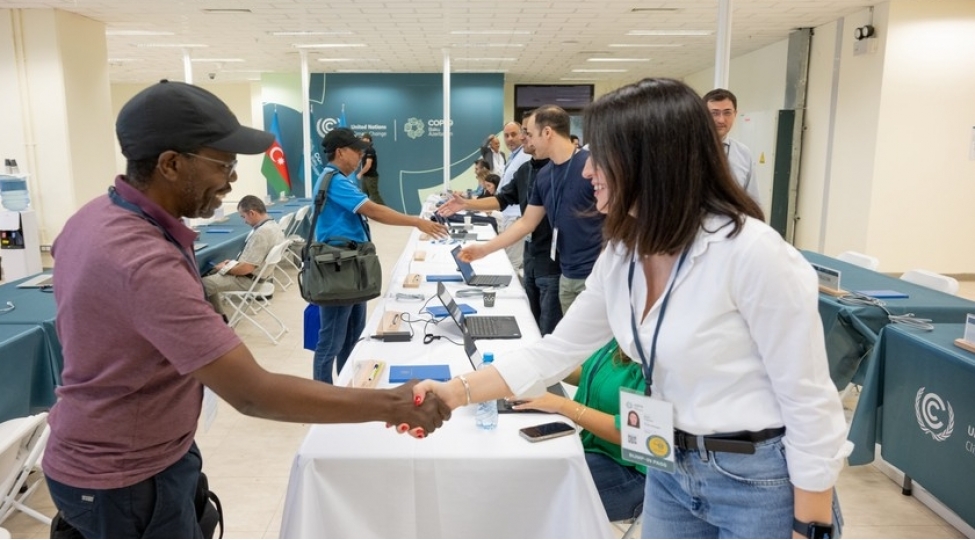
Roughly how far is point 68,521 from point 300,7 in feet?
25.6

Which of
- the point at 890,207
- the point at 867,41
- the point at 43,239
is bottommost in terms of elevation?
the point at 43,239

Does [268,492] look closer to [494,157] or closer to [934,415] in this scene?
[934,415]

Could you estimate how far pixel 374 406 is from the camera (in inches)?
57.1

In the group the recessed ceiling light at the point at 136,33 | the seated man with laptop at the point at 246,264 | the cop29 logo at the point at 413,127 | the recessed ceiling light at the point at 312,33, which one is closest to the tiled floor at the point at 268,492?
the seated man with laptop at the point at 246,264

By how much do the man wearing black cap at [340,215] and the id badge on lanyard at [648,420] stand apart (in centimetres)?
242

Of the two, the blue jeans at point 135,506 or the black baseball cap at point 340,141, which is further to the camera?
the black baseball cap at point 340,141

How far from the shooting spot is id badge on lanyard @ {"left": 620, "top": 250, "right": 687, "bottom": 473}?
1.22 meters

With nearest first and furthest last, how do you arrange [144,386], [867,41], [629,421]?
1. [144,386]
2. [629,421]
3. [867,41]

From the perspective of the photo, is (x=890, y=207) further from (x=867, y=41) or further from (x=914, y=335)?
(x=914, y=335)

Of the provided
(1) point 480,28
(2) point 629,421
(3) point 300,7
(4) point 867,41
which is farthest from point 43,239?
(4) point 867,41

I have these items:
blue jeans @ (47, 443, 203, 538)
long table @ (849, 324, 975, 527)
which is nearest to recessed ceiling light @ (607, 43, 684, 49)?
long table @ (849, 324, 975, 527)

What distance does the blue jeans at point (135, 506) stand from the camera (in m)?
1.24

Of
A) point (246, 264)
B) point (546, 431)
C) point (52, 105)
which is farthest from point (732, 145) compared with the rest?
point (52, 105)

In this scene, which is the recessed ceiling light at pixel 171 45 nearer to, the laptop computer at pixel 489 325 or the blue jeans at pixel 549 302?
the blue jeans at pixel 549 302
